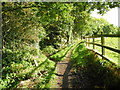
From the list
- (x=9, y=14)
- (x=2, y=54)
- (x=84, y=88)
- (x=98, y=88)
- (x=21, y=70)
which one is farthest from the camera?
(x=9, y=14)

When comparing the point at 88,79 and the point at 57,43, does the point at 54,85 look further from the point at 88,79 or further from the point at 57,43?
the point at 57,43

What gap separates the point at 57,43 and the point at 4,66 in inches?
317

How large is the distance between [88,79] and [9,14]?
4768mm

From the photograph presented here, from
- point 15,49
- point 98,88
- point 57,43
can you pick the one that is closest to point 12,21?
point 15,49

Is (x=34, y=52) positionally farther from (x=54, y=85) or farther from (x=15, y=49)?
(x=54, y=85)

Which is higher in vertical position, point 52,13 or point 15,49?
point 52,13

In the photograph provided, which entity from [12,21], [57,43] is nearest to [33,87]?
[12,21]

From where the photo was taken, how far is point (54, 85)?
3.76 m

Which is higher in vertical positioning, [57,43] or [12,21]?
→ [12,21]

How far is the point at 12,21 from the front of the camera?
19.2ft

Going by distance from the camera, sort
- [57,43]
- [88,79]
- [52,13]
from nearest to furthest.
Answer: [88,79], [52,13], [57,43]

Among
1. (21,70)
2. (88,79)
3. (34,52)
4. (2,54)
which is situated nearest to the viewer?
(88,79)

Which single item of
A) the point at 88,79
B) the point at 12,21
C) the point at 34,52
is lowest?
the point at 88,79

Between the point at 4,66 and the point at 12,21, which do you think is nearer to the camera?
the point at 4,66
